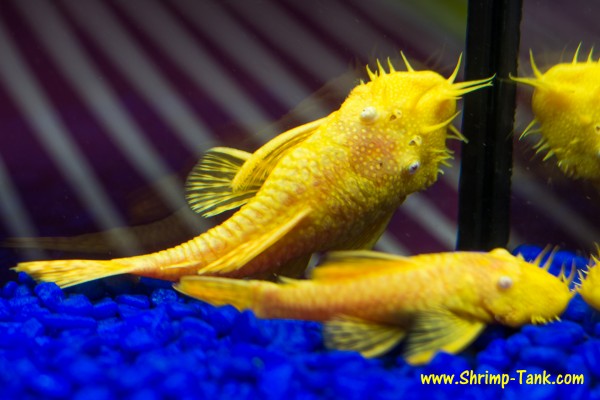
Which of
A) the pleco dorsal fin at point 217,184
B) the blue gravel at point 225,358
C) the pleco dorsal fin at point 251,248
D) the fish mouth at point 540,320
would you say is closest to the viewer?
the blue gravel at point 225,358

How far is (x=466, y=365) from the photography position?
1.83 m

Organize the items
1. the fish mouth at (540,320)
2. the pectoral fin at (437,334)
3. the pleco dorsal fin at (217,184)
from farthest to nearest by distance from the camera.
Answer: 1. the pleco dorsal fin at (217,184)
2. the fish mouth at (540,320)
3. the pectoral fin at (437,334)

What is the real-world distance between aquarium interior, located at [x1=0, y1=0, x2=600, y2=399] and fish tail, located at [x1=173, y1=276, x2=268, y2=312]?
66mm

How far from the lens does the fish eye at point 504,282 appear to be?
6.55ft

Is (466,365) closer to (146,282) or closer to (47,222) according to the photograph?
(146,282)

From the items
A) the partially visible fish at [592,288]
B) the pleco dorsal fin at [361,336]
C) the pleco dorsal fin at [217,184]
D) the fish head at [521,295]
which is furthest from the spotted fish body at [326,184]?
the partially visible fish at [592,288]

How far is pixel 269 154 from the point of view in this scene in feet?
8.38

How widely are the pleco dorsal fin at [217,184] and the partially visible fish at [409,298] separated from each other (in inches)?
21.9

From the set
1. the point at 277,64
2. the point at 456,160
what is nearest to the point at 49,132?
the point at 277,64

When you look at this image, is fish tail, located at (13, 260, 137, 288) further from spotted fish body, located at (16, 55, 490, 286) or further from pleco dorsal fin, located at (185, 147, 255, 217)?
pleco dorsal fin, located at (185, 147, 255, 217)

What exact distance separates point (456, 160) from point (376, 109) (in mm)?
738

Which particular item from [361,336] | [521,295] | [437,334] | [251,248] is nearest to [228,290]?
[251,248]

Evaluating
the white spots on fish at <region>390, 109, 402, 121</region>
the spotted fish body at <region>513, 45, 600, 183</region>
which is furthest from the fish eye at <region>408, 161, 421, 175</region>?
the spotted fish body at <region>513, 45, 600, 183</region>

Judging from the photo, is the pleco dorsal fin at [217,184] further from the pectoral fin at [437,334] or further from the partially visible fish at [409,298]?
the pectoral fin at [437,334]
